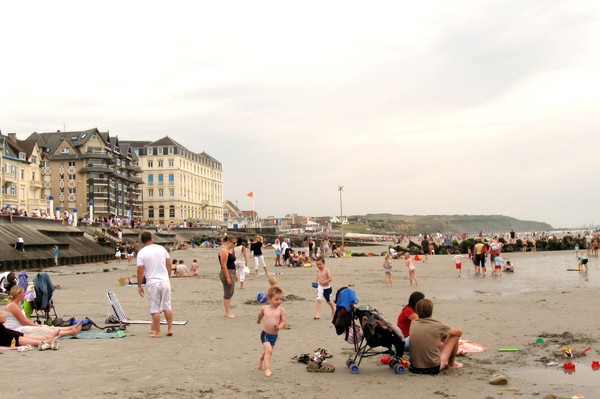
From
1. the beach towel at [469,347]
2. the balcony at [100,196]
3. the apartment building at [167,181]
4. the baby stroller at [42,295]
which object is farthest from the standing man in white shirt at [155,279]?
the apartment building at [167,181]

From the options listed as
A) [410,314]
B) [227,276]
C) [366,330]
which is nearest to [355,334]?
[366,330]

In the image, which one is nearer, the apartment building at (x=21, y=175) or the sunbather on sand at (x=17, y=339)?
the sunbather on sand at (x=17, y=339)

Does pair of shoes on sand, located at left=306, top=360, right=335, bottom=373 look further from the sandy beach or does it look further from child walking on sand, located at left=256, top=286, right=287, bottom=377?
child walking on sand, located at left=256, top=286, right=287, bottom=377

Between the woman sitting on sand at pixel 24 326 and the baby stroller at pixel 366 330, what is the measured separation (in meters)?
4.83

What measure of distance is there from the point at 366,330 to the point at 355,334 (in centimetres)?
34

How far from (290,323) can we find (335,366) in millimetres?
4147

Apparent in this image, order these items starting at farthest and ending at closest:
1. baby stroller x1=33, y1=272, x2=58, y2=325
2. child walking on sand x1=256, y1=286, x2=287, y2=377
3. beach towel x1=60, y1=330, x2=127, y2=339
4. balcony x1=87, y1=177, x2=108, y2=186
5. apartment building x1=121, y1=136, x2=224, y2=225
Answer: apartment building x1=121, y1=136, x2=224, y2=225, balcony x1=87, y1=177, x2=108, y2=186, baby stroller x1=33, y1=272, x2=58, y2=325, beach towel x1=60, y1=330, x2=127, y2=339, child walking on sand x1=256, y1=286, x2=287, y2=377

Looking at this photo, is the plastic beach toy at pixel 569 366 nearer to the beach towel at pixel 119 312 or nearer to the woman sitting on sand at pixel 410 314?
the woman sitting on sand at pixel 410 314

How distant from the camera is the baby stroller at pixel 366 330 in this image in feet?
26.4

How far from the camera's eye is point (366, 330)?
320 inches

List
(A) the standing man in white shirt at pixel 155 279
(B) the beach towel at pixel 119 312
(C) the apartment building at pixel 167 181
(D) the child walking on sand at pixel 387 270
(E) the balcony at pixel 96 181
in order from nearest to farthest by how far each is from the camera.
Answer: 1. (A) the standing man in white shirt at pixel 155 279
2. (B) the beach towel at pixel 119 312
3. (D) the child walking on sand at pixel 387 270
4. (E) the balcony at pixel 96 181
5. (C) the apartment building at pixel 167 181

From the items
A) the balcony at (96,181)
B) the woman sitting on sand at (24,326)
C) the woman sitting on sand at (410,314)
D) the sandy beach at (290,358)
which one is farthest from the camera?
the balcony at (96,181)

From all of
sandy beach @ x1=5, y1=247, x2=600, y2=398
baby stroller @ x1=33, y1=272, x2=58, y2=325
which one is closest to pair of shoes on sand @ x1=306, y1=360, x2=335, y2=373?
sandy beach @ x1=5, y1=247, x2=600, y2=398

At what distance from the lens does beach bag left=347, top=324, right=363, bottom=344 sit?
8.42 meters
